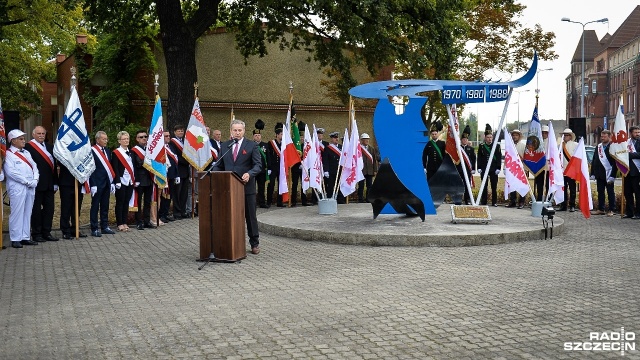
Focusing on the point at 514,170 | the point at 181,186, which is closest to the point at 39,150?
the point at 181,186

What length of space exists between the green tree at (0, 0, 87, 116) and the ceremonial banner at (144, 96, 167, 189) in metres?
10.7

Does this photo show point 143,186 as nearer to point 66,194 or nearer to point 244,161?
point 66,194

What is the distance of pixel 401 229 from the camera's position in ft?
40.8

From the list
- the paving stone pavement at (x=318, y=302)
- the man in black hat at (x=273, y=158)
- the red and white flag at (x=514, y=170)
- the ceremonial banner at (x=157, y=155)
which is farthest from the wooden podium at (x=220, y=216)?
the man in black hat at (x=273, y=158)

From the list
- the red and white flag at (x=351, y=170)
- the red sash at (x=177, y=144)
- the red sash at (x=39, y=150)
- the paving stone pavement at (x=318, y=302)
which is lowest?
the paving stone pavement at (x=318, y=302)

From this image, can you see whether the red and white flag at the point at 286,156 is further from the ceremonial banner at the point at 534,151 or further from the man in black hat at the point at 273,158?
the ceremonial banner at the point at 534,151

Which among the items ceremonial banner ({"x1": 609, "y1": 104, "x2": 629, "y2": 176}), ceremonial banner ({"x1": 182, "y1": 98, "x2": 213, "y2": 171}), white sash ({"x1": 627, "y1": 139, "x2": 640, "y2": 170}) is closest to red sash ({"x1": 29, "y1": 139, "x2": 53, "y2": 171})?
ceremonial banner ({"x1": 182, "y1": 98, "x2": 213, "y2": 171})

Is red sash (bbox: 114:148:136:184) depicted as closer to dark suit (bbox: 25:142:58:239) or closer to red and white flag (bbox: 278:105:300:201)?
dark suit (bbox: 25:142:58:239)

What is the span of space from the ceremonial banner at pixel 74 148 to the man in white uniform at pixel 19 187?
Answer: 700mm

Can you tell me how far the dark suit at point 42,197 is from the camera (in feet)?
40.6

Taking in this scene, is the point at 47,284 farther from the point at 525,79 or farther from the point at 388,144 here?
the point at 525,79

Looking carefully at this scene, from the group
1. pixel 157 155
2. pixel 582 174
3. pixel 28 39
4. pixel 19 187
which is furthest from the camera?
pixel 28 39

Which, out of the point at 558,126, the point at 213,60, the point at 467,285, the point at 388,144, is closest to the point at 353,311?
the point at 467,285

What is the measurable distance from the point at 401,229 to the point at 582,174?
5.55m
